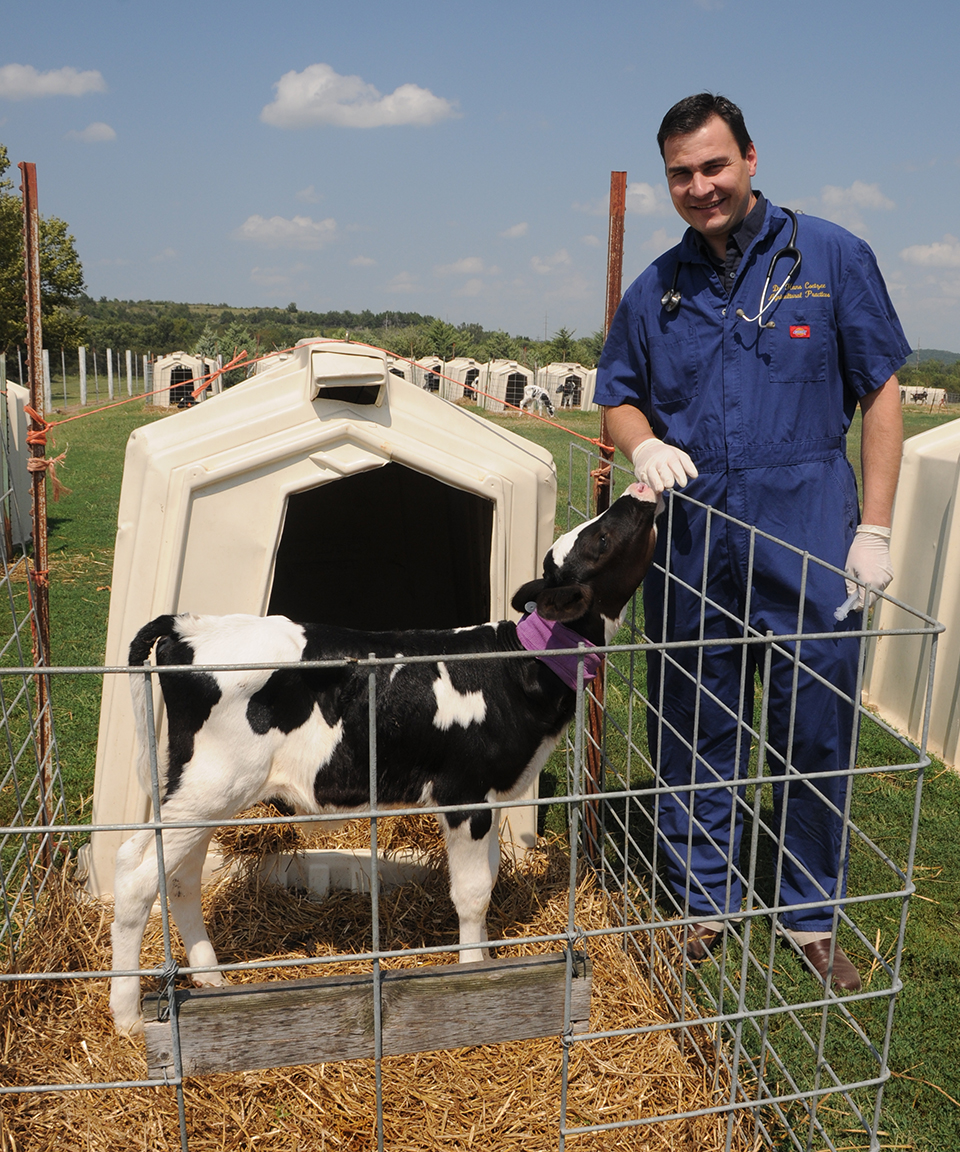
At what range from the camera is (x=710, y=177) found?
3258 millimetres

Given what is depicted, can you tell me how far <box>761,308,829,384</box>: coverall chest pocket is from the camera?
323cm

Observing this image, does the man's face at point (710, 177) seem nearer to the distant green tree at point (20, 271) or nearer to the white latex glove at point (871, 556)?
the white latex glove at point (871, 556)

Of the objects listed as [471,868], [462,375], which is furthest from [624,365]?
[462,375]

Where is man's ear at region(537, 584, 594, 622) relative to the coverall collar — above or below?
below

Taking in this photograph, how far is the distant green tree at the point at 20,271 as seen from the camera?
3731 centimetres

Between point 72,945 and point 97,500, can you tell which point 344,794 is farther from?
point 97,500

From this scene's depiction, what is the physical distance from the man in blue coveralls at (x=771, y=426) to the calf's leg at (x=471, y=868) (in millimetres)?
641

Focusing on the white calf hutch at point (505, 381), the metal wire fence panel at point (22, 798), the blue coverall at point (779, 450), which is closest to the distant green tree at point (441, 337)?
the white calf hutch at point (505, 381)

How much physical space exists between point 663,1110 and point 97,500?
12.5 metres

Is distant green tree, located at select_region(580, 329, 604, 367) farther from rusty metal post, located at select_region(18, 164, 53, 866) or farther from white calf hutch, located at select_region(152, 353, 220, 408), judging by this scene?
rusty metal post, located at select_region(18, 164, 53, 866)

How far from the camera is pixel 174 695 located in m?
2.90

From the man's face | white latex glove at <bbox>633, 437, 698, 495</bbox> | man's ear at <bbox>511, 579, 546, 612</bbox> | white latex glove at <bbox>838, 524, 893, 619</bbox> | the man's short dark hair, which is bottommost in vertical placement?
man's ear at <bbox>511, 579, 546, 612</bbox>

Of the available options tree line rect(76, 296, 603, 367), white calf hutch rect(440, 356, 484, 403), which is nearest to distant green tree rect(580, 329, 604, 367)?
tree line rect(76, 296, 603, 367)

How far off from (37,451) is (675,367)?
247 centimetres
